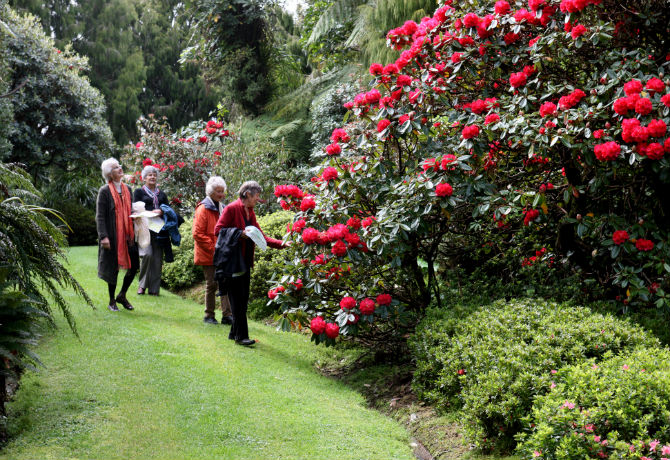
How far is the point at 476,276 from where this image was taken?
6.20 metres

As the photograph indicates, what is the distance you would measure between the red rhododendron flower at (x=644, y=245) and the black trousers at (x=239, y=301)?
371 cm

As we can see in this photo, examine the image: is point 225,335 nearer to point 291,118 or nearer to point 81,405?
point 81,405

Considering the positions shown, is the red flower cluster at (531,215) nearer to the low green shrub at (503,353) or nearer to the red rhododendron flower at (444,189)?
the low green shrub at (503,353)

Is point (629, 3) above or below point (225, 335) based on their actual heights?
above

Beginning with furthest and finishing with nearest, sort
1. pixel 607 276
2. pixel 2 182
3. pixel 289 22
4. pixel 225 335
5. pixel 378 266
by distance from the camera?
pixel 289 22
pixel 225 335
pixel 378 266
pixel 607 276
pixel 2 182

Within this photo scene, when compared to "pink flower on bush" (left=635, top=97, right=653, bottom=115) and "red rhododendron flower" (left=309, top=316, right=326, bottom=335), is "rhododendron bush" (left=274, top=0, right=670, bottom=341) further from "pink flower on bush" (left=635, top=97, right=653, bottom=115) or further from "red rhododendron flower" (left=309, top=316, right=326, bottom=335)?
"red rhododendron flower" (left=309, top=316, right=326, bottom=335)

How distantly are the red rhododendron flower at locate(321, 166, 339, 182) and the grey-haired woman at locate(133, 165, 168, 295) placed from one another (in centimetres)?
335

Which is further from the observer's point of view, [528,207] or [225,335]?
[225,335]

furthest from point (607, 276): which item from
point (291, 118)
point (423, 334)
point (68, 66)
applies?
point (68, 66)

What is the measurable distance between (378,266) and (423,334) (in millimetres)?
1125

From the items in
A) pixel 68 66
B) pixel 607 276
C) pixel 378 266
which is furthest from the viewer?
pixel 68 66

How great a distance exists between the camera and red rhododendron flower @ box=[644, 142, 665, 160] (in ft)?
13.0

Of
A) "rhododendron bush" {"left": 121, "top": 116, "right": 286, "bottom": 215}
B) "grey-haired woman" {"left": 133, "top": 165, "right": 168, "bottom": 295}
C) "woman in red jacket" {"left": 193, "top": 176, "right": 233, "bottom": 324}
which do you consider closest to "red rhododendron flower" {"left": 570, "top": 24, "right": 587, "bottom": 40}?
"woman in red jacket" {"left": 193, "top": 176, "right": 233, "bottom": 324}

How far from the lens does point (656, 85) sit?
420 centimetres
